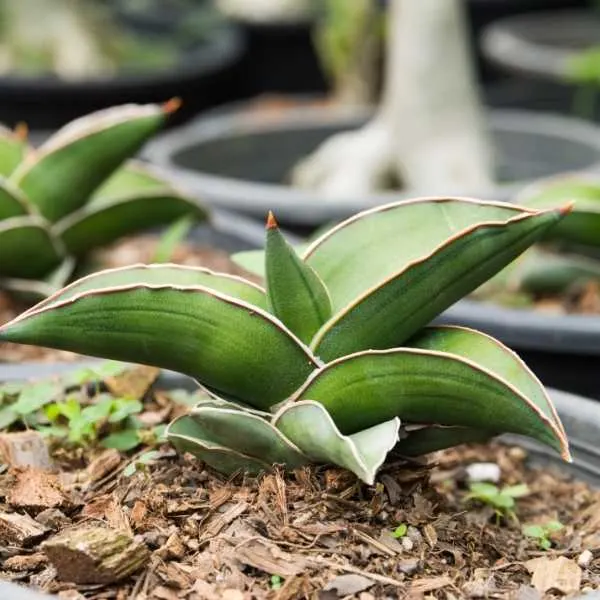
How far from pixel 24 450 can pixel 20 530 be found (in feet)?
0.54

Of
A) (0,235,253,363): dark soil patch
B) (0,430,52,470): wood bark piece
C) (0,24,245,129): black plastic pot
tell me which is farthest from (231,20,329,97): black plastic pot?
(0,430,52,470): wood bark piece

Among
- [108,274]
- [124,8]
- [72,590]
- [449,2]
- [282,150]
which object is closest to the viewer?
[72,590]

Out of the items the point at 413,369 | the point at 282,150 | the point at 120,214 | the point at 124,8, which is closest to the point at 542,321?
the point at 120,214

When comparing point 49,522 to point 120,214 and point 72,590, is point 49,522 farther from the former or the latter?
point 120,214

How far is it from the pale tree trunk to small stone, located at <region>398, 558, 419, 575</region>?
60.1 inches

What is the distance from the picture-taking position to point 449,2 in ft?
7.98

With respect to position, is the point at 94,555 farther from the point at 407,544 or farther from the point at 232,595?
the point at 407,544

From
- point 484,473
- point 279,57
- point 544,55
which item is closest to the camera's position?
point 484,473

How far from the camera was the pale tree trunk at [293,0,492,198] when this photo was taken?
247 centimetres

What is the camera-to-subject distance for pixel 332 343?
3.36 feet

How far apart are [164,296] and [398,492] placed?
0.86ft

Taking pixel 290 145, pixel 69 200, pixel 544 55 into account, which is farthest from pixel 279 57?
pixel 69 200

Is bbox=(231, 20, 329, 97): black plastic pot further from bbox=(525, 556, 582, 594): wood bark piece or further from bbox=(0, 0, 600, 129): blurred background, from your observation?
bbox=(525, 556, 582, 594): wood bark piece

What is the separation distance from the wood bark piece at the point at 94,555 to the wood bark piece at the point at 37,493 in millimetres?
101
